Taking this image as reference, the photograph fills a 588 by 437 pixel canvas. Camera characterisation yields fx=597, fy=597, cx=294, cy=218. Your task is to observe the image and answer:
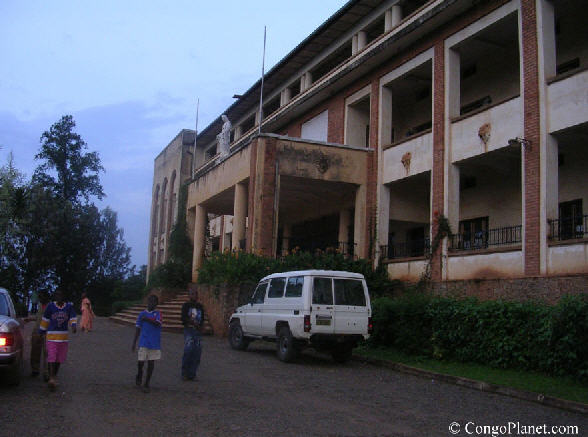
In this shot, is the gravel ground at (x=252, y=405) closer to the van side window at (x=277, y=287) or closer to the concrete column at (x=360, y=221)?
the van side window at (x=277, y=287)

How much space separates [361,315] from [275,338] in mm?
2162

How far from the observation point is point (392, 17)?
72.0 ft

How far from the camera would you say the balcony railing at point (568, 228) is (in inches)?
570

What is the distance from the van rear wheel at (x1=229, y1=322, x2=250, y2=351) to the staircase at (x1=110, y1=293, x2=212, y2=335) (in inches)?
125

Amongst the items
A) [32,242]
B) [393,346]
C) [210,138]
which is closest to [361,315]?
[393,346]

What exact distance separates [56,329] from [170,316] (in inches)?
551

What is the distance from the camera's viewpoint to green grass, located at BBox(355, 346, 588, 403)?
9.61 meters

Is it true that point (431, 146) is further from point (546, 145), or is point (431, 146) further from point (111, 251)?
point (111, 251)

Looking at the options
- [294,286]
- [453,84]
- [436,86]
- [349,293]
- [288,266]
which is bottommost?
[349,293]

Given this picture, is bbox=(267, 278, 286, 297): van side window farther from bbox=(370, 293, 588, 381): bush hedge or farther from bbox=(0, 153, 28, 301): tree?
bbox=(0, 153, 28, 301): tree

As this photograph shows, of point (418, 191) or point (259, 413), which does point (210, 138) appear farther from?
point (259, 413)

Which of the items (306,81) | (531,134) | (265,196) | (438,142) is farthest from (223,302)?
(306,81)

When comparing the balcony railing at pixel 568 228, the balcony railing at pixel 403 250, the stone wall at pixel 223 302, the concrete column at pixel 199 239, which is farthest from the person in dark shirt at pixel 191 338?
the concrete column at pixel 199 239

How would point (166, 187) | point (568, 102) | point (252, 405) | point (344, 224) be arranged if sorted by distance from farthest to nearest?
point (166, 187), point (344, 224), point (568, 102), point (252, 405)
